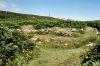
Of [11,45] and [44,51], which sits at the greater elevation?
[11,45]

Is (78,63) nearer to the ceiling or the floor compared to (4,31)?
nearer to the floor

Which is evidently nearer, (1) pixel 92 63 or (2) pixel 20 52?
(1) pixel 92 63

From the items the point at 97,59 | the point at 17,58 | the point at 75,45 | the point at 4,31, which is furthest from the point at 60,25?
the point at 97,59

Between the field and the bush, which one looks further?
the bush

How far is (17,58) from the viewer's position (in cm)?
1670

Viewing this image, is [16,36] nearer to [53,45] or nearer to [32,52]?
[32,52]

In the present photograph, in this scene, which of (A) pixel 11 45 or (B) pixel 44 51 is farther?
(B) pixel 44 51

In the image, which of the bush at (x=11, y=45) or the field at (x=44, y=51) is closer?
the field at (x=44, y=51)

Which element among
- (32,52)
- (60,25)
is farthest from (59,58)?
(60,25)

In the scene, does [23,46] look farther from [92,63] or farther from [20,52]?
[92,63]

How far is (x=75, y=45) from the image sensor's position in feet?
78.8

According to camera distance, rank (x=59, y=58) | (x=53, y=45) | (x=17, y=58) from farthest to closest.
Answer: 1. (x=53, y=45)
2. (x=59, y=58)
3. (x=17, y=58)

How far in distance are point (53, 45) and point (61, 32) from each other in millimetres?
5577

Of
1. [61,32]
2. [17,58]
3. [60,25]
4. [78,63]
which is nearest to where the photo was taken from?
[78,63]
